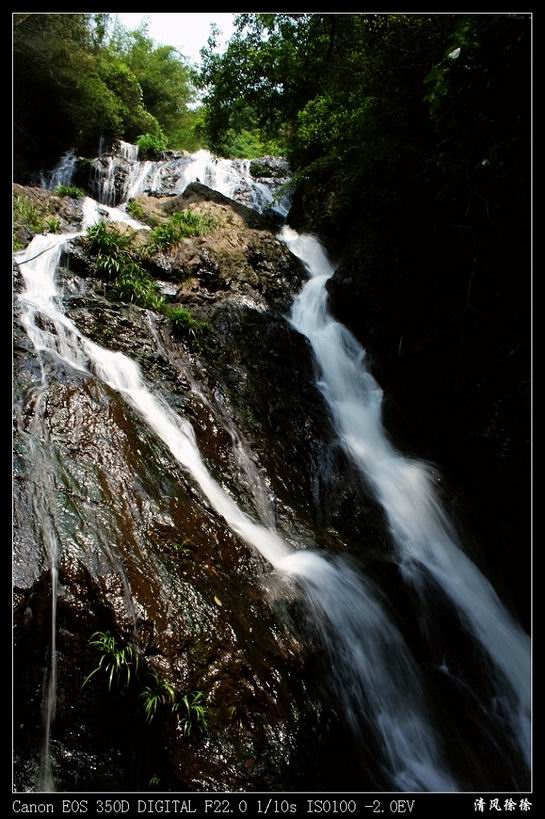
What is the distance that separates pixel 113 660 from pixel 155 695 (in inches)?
14.1

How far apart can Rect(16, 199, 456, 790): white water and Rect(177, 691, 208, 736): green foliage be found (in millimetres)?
812

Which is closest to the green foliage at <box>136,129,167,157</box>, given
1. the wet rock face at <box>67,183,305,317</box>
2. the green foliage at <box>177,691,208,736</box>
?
the wet rock face at <box>67,183,305,317</box>

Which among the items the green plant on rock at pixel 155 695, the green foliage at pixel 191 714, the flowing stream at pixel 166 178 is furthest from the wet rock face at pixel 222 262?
the green foliage at pixel 191 714

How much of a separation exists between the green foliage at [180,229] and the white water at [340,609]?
3.20 metres

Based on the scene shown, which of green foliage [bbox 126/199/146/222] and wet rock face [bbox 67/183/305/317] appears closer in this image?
wet rock face [bbox 67/183/305/317]

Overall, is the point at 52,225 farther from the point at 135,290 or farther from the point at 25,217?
the point at 135,290

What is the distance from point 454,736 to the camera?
3.79 m

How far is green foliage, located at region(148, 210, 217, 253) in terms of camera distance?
27.0 ft

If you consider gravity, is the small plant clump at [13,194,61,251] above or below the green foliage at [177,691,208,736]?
above

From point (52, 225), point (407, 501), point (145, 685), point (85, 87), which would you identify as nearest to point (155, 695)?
point (145, 685)

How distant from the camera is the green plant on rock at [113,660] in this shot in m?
2.79

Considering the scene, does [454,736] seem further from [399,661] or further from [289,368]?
[289,368]

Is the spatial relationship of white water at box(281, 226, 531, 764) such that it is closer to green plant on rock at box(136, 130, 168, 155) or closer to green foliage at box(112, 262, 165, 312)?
green foliage at box(112, 262, 165, 312)

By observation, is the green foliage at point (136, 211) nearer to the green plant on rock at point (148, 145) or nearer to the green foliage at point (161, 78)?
the green plant on rock at point (148, 145)
